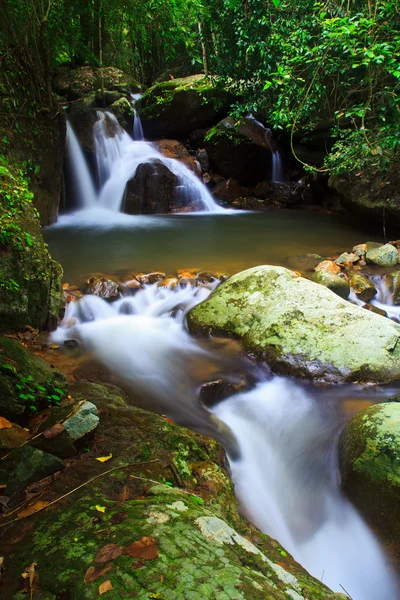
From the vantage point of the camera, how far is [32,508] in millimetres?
1896

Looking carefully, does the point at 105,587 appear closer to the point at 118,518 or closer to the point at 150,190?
the point at 118,518

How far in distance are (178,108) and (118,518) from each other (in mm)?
15482

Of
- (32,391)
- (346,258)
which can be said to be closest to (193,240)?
(346,258)

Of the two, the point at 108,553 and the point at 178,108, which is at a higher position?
the point at 178,108

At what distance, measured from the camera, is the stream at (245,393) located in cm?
291

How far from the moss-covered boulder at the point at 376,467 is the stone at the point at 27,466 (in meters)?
2.40

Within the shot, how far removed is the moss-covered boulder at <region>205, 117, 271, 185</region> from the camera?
1423cm

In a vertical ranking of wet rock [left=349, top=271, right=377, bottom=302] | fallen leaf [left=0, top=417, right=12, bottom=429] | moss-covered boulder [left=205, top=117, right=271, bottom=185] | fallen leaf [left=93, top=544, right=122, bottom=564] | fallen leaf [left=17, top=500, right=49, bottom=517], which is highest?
moss-covered boulder [left=205, top=117, right=271, bottom=185]

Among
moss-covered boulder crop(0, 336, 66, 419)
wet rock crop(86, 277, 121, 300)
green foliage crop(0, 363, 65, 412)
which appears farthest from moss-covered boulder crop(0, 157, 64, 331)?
green foliage crop(0, 363, 65, 412)

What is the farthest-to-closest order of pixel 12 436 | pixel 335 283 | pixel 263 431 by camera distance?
pixel 335 283 → pixel 263 431 → pixel 12 436

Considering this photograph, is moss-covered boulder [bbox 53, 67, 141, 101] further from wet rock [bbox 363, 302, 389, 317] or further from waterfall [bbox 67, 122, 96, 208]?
wet rock [bbox 363, 302, 389, 317]

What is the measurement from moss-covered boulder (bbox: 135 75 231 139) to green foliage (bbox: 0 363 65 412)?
13.7 metres

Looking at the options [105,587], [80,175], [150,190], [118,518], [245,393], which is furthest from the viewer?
[150,190]

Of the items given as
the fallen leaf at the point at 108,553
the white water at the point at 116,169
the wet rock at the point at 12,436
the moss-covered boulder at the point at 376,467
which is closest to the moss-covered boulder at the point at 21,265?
the wet rock at the point at 12,436
